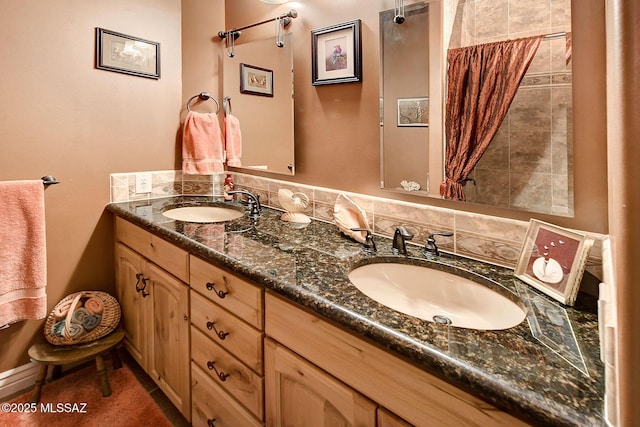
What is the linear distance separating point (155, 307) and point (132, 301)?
1.00ft

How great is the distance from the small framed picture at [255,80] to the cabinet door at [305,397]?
4.46 ft

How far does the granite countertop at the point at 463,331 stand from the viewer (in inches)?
20.6

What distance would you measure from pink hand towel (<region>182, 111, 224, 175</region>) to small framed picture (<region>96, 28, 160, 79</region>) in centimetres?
31

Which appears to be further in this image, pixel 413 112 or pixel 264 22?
pixel 264 22

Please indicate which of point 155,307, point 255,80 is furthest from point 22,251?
point 255,80

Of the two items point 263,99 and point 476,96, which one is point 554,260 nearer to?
point 476,96

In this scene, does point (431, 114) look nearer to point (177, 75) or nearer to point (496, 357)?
point (496, 357)

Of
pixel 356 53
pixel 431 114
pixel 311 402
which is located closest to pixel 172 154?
pixel 356 53

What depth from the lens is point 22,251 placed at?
1552 mm

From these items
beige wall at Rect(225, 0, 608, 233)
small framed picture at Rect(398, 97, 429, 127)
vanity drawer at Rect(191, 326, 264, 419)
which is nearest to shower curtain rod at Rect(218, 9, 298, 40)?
beige wall at Rect(225, 0, 608, 233)

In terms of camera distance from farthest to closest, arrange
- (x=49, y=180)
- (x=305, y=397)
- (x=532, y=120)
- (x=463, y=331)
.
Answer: (x=49, y=180)
(x=532, y=120)
(x=305, y=397)
(x=463, y=331)

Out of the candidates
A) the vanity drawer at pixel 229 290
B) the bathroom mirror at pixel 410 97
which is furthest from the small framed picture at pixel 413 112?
the vanity drawer at pixel 229 290

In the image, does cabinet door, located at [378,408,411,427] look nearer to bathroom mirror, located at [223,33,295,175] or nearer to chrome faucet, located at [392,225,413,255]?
chrome faucet, located at [392,225,413,255]

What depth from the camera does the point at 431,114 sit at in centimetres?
121
